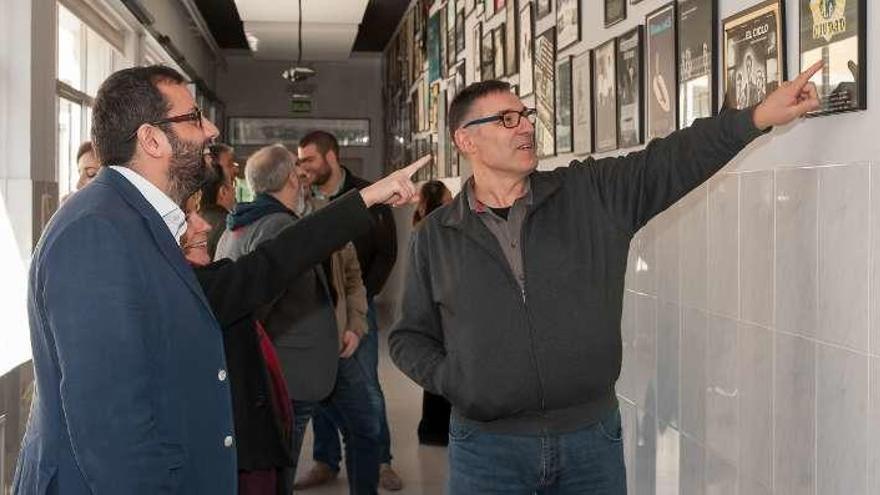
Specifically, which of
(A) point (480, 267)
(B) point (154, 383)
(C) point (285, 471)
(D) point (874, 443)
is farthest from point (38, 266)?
(D) point (874, 443)

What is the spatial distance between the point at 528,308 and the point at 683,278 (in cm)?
88

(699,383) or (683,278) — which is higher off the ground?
(683,278)

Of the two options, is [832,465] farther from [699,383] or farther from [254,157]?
[254,157]

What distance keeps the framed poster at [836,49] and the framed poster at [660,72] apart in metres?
0.82

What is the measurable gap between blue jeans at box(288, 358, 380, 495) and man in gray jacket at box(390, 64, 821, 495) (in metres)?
1.71

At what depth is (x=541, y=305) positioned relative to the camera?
7.85 feet

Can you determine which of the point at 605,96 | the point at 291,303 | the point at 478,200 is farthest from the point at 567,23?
the point at 478,200

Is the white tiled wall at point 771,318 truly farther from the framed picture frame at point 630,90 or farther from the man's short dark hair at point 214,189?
the man's short dark hair at point 214,189

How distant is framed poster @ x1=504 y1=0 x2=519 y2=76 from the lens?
5.29 m

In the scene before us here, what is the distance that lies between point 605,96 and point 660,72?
1.77ft

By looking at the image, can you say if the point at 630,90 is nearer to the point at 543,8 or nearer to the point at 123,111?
the point at 543,8

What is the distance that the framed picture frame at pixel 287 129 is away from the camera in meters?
16.2

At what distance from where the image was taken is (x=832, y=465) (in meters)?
2.22

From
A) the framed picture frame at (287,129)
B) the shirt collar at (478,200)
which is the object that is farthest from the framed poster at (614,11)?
the framed picture frame at (287,129)
